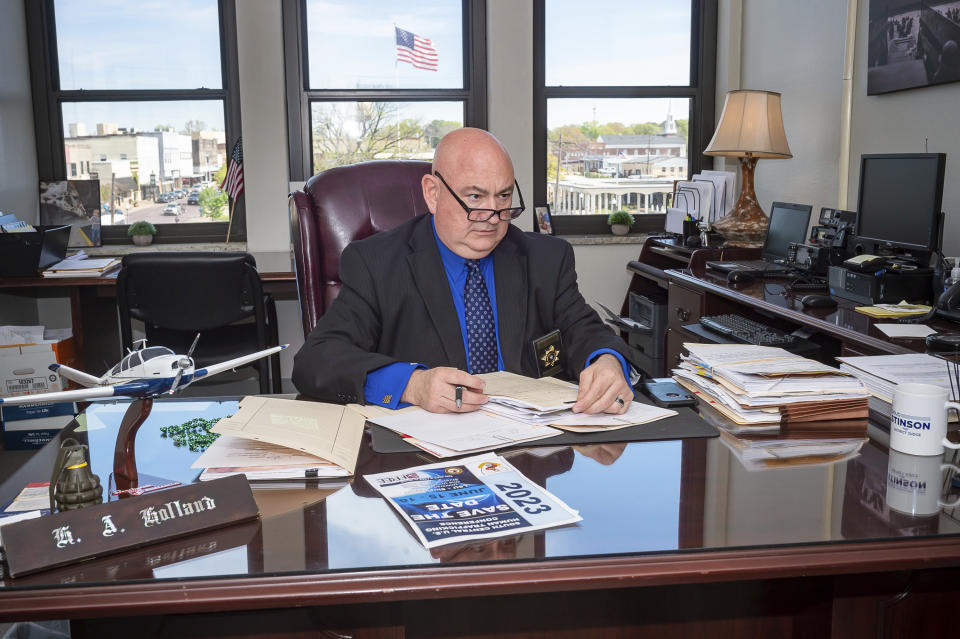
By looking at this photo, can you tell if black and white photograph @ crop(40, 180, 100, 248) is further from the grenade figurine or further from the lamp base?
the grenade figurine

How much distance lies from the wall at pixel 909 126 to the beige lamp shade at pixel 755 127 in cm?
32

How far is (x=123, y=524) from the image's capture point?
2.96 ft

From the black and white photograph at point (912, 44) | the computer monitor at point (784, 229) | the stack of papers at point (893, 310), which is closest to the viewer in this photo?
the stack of papers at point (893, 310)

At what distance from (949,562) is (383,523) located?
0.63 metres

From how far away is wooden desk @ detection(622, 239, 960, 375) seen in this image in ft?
7.07

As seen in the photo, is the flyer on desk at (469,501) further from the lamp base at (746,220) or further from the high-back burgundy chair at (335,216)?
the lamp base at (746,220)

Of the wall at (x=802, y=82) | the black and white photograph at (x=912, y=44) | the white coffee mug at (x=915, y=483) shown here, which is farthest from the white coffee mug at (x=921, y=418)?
the wall at (x=802, y=82)

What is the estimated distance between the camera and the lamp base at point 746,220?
144 inches

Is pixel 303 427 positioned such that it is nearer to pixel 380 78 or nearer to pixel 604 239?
pixel 604 239

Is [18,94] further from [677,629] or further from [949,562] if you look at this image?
[949,562]

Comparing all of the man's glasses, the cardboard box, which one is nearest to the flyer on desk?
the man's glasses

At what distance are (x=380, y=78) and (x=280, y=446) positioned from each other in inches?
140

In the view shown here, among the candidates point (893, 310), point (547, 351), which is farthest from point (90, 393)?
point (893, 310)

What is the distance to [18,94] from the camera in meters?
4.12
